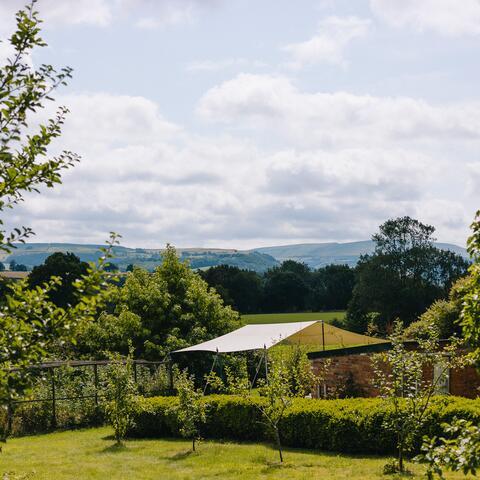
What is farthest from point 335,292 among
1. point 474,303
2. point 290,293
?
point 474,303

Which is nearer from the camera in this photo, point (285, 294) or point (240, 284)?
point (240, 284)

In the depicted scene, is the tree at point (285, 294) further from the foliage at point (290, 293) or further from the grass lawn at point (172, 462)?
the grass lawn at point (172, 462)

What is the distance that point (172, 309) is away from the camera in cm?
3073

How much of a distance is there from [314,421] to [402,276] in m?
48.9

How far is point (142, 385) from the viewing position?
82.8ft

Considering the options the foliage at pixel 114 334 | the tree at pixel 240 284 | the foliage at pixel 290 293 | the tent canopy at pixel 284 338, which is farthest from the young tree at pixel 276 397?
Answer: the foliage at pixel 290 293

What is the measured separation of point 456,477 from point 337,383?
905cm

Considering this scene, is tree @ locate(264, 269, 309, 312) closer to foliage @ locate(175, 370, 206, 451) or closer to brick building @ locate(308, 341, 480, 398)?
brick building @ locate(308, 341, 480, 398)

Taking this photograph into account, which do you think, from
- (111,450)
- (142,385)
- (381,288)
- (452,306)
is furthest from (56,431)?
(381,288)

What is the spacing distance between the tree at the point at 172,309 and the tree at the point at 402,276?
29382 mm

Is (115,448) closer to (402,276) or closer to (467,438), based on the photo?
(467,438)

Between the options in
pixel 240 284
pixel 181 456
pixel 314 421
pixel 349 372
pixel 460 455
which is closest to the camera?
pixel 460 455

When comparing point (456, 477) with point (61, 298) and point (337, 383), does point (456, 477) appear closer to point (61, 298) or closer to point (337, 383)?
point (337, 383)

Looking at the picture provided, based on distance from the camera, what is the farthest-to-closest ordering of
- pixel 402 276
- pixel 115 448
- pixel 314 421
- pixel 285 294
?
pixel 285 294 → pixel 402 276 → pixel 115 448 → pixel 314 421
